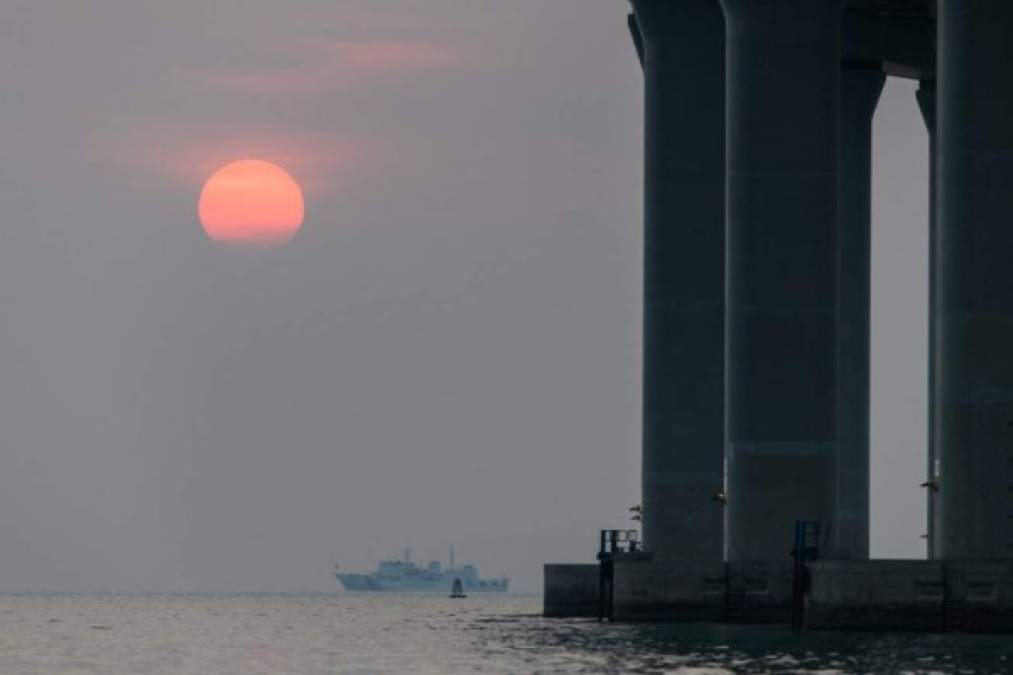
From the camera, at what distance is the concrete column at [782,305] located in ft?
331

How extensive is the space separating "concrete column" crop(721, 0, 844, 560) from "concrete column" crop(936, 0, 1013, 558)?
12.4m

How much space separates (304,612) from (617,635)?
83.9 meters

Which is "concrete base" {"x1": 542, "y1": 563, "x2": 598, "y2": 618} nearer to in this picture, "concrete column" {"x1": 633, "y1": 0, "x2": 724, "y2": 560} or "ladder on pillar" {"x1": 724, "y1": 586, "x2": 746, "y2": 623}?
"concrete column" {"x1": 633, "y1": 0, "x2": 724, "y2": 560}

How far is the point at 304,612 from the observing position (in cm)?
17775

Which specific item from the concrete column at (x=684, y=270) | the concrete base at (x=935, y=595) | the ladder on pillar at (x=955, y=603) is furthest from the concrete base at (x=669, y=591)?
the concrete column at (x=684, y=270)

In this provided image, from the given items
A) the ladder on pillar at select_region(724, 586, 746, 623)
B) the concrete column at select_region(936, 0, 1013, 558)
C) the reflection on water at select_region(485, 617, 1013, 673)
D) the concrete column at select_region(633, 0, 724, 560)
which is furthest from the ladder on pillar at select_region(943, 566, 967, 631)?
the concrete column at select_region(633, 0, 724, 560)

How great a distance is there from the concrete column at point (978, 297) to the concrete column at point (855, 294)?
143 feet

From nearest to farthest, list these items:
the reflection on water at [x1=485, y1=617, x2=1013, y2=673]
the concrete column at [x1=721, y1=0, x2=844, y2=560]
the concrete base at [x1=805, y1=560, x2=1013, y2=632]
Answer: the reflection on water at [x1=485, y1=617, x2=1013, y2=673] → the concrete base at [x1=805, y1=560, x2=1013, y2=632] → the concrete column at [x1=721, y1=0, x2=844, y2=560]

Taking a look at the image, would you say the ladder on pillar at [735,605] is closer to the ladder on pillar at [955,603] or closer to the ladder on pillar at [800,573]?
the ladder on pillar at [800,573]

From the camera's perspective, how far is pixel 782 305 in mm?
101125

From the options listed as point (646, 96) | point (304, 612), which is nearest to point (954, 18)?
point (646, 96)

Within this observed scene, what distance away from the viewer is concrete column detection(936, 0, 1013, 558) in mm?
87062

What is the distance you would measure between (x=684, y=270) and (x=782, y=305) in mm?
20632

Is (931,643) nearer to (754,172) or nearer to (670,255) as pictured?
(754,172)
